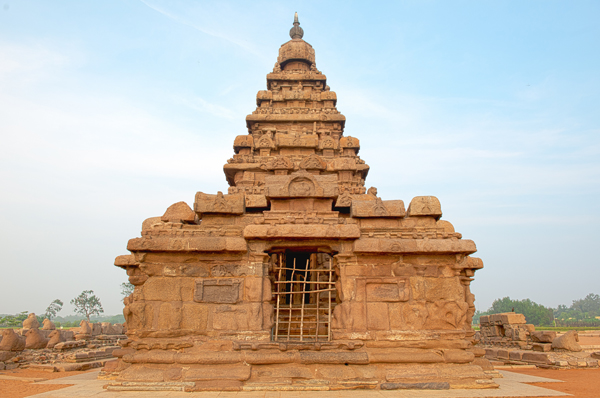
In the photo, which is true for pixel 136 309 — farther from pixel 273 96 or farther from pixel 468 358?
pixel 273 96

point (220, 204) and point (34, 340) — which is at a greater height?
point (220, 204)

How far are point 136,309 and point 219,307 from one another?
1.53 m

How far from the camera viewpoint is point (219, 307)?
704cm

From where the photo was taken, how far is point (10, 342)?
43.5 feet

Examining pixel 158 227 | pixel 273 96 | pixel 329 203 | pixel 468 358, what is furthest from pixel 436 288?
pixel 273 96

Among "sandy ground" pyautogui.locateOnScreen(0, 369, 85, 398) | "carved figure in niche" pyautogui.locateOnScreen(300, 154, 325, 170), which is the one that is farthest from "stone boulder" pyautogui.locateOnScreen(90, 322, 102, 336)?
"carved figure in niche" pyautogui.locateOnScreen(300, 154, 325, 170)

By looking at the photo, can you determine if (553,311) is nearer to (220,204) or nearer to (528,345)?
(528,345)

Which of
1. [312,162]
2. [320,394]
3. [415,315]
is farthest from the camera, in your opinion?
[312,162]

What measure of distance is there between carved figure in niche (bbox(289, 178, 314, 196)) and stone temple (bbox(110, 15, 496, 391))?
2 cm

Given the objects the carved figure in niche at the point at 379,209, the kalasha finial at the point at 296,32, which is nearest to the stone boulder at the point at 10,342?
the carved figure in niche at the point at 379,209

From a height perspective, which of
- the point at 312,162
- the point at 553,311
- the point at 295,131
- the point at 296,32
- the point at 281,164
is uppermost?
the point at 296,32

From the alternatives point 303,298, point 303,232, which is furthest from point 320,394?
point 303,232

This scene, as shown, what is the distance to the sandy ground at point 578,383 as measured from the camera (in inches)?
289

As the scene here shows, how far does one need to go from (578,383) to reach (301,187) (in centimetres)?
821
